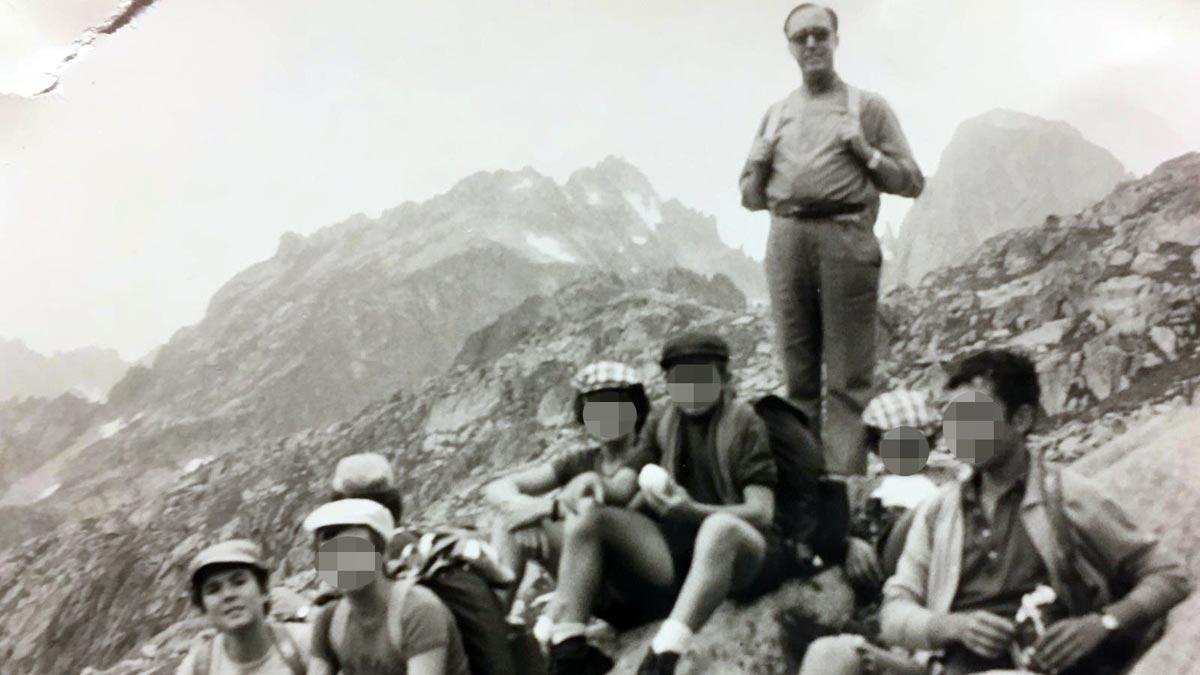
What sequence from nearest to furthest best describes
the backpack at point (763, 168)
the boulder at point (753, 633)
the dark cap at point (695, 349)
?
1. the boulder at point (753, 633)
2. the dark cap at point (695, 349)
3. the backpack at point (763, 168)

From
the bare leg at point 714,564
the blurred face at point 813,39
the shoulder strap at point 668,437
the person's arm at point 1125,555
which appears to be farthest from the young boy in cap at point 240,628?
the blurred face at point 813,39

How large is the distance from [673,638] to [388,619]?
898 mm

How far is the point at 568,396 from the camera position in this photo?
18.5ft

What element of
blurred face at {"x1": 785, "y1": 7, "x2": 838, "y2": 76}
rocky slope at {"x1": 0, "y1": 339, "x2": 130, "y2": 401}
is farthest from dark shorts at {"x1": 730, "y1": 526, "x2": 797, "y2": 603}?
rocky slope at {"x1": 0, "y1": 339, "x2": 130, "y2": 401}

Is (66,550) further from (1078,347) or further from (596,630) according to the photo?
(1078,347)

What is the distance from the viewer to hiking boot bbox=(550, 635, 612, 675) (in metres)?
4.59

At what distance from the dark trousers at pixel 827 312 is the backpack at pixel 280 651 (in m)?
1.94

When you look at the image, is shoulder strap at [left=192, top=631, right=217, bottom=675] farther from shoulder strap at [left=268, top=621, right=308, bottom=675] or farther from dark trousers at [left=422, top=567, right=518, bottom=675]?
dark trousers at [left=422, top=567, right=518, bottom=675]

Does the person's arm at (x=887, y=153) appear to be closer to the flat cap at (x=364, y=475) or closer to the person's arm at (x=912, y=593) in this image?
the person's arm at (x=912, y=593)

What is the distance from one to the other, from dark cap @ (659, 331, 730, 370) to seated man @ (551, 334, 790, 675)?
13 centimetres

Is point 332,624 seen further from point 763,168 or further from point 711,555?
point 763,168

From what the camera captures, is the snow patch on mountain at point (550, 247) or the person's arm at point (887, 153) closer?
the person's arm at point (887, 153)

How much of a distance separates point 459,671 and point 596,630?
0.65m

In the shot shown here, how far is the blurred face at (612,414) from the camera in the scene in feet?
16.2
